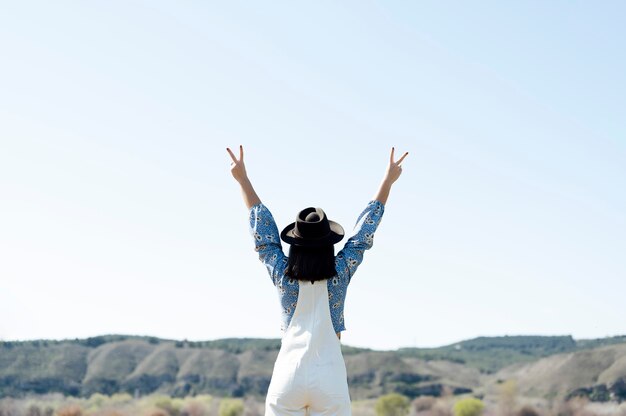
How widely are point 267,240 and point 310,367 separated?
828 mm

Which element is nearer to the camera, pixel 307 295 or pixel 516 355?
pixel 307 295

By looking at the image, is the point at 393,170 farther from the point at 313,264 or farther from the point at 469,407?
the point at 469,407

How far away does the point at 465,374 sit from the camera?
151 m

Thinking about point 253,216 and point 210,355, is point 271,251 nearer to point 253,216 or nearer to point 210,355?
point 253,216

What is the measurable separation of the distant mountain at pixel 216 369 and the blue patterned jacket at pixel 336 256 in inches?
4635

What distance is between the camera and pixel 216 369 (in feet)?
466

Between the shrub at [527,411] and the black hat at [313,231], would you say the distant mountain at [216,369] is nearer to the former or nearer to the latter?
the shrub at [527,411]

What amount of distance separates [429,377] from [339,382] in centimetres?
13912

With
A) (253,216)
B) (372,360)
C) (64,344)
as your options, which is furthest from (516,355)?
(253,216)

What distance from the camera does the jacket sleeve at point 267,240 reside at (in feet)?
19.9

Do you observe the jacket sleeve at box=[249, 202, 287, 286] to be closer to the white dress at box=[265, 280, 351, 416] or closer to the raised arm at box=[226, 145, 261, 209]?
the raised arm at box=[226, 145, 261, 209]

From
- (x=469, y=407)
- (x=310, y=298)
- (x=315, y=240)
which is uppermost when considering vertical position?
(x=469, y=407)

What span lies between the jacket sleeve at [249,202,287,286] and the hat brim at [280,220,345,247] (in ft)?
0.38

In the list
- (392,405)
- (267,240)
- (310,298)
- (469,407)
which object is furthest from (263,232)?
(392,405)
